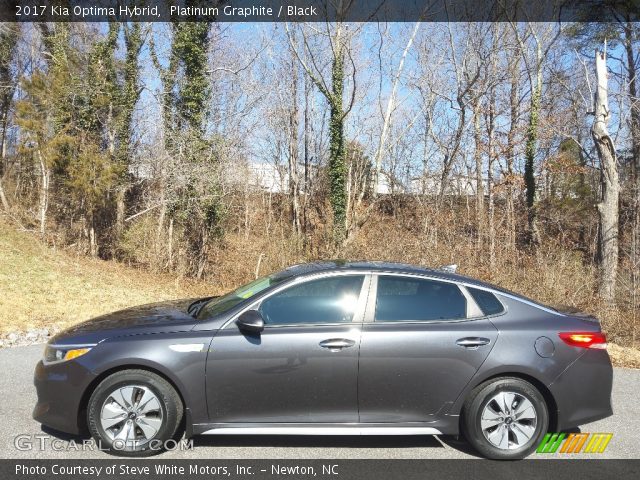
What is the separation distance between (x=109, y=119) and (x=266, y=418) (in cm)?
1891

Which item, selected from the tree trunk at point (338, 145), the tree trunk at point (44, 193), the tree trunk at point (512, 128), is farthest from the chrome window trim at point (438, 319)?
the tree trunk at point (512, 128)

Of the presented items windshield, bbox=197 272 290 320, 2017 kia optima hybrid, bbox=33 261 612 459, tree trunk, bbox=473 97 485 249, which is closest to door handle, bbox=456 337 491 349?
2017 kia optima hybrid, bbox=33 261 612 459

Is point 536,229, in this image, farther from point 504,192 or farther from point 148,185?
point 148,185

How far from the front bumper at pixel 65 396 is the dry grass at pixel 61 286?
5.94m

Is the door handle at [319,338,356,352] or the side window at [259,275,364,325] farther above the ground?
the side window at [259,275,364,325]

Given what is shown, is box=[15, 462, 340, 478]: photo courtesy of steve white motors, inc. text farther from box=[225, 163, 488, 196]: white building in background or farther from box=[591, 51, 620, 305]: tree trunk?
box=[225, 163, 488, 196]: white building in background

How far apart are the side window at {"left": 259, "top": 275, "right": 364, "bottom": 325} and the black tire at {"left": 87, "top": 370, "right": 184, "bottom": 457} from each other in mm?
942

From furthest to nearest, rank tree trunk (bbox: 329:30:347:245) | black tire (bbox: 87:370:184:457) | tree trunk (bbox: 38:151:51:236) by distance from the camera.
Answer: tree trunk (bbox: 329:30:347:245), tree trunk (bbox: 38:151:51:236), black tire (bbox: 87:370:184:457)

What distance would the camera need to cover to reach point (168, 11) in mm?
19891

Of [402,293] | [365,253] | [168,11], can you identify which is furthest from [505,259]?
[168,11]

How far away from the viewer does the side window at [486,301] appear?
4.35 m

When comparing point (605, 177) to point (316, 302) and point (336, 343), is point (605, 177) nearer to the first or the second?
point (316, 302)
